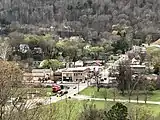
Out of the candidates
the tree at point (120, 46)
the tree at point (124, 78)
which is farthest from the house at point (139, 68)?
the tree at point (120, 46)

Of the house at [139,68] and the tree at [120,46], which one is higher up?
the tree at [120,46]

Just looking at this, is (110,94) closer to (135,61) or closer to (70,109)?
(135,61)

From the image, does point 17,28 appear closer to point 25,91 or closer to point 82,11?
point 82,11

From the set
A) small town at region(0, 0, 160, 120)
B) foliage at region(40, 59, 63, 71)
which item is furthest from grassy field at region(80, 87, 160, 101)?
foliage at region(40, 59, 63, 71)

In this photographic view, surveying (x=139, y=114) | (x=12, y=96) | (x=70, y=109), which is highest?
(x=12, y=96)

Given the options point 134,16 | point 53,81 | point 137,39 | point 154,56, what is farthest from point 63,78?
point 134,16

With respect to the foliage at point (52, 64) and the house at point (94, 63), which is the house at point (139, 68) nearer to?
the house at point (94, 63)

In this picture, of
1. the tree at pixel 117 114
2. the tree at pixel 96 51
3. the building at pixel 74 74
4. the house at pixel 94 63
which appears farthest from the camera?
the tree at pixel 96 51

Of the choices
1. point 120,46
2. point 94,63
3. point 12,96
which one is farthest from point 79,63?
point 12,96
